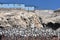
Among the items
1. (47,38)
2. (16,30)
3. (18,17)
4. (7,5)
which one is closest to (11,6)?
(7,5)

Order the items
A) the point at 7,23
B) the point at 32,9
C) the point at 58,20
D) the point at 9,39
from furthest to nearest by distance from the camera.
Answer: the point at 58,20 → the point at 32,9 → the point at 7,23 → the point at 9,39

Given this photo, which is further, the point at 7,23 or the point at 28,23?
the point at 28,23

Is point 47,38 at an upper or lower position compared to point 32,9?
lower

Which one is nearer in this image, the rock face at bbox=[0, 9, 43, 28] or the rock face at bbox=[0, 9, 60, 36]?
the rock face at bbox=[0, 9, 60, 36]

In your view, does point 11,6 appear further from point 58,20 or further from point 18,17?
point 58,20

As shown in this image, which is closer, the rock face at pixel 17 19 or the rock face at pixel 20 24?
the rock face at pixel 20 24

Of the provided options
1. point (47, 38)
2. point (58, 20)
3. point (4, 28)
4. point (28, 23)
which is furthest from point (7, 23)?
point (58, 20)

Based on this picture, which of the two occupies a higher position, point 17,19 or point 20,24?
point 17,19

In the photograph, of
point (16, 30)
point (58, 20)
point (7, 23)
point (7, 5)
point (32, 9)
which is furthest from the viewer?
point (58, 20)

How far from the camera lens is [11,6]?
13.5 metres

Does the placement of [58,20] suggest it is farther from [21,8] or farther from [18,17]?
[18,17]

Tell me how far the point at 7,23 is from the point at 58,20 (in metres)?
4.79

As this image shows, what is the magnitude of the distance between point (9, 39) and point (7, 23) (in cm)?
175

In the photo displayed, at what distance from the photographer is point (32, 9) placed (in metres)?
14.6
